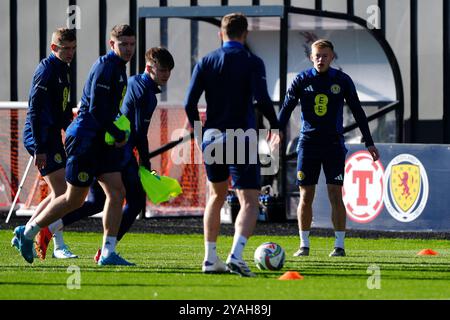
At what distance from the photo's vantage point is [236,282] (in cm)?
988

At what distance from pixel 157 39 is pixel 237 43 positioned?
42.0 feet

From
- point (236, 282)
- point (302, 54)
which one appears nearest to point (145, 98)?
point (236, 282)

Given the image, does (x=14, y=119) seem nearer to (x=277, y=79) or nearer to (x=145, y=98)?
(x=277, y=79)

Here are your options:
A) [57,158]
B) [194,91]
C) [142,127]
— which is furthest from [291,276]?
[57,158]

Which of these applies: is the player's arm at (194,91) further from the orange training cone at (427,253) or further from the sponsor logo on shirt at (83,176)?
the orange training cone at (427,253)

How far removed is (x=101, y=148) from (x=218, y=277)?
5.46 ft

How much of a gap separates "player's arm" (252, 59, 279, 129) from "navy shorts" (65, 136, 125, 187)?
1.54 meters

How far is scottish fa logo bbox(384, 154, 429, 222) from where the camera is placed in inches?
651

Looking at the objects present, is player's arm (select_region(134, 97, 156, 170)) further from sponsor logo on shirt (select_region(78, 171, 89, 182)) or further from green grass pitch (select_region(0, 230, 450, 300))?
green grass pitch (select_region(0, 230, 450, 300))

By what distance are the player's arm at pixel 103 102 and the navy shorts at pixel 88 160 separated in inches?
11.5

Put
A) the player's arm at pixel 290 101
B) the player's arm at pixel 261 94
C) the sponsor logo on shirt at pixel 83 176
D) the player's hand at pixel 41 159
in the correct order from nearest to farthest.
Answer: the player's arm at pixel 261 94 → the sponsor logo on shirt at pixel 83 176 → the player's hand at pixel 41 159 → the player's arm at pixel 290 101

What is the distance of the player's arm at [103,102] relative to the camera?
35.4 feet

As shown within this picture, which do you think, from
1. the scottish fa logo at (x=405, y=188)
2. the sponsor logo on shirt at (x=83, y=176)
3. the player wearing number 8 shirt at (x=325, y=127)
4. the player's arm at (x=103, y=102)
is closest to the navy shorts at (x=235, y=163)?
the player's arm at (x=103, y=102)

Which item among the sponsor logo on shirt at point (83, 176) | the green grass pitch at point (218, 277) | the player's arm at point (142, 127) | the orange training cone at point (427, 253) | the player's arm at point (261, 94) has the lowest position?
the orange training cone at point (427, 253)
